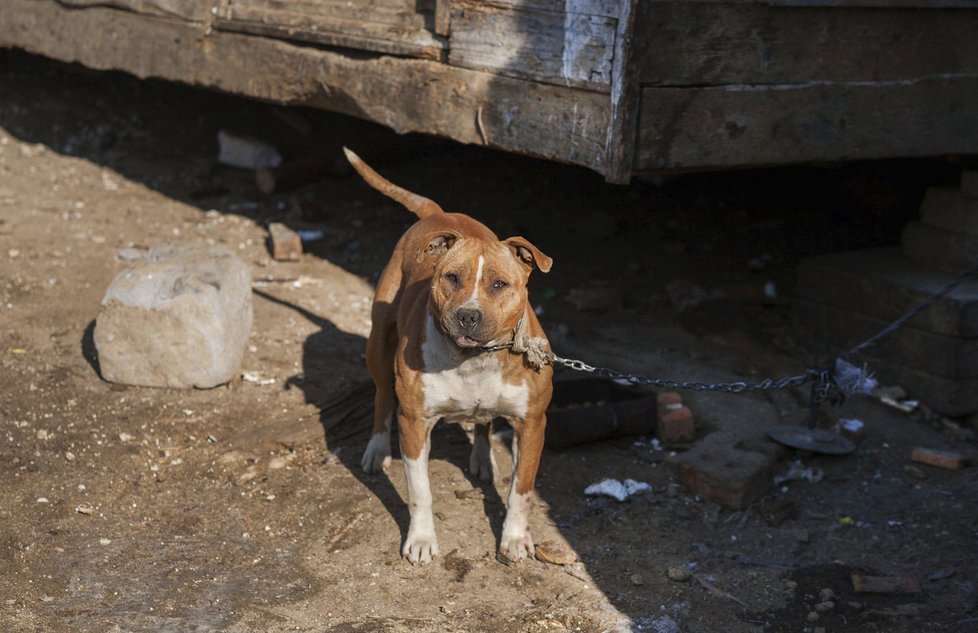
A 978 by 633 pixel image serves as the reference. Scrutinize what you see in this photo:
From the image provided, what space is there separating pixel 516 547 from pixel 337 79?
12.2 feet

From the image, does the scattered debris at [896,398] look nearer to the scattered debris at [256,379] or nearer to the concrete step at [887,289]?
the concrete step at [887,289]

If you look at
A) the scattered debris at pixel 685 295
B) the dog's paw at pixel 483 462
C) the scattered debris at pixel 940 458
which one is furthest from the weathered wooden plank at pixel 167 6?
the scattered debris at pixel 940 458

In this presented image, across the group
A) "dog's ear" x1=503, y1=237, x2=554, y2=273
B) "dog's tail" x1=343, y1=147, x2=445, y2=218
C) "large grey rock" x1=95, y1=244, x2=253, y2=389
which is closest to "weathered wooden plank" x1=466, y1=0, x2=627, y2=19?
"dog's tail" x1=343, y1=147, x2=445, y2=218

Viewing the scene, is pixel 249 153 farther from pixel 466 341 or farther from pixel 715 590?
pixel 715 590

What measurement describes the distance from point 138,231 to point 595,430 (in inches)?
183

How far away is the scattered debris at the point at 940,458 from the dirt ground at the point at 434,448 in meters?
0.07

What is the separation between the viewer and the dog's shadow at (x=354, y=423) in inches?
219

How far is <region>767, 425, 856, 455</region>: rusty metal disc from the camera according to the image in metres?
6.06

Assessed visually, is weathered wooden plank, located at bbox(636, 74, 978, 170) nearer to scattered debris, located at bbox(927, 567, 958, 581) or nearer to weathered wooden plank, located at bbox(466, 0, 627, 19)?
weathered wooden plank, located at bbox(466, 0, 627, 19)

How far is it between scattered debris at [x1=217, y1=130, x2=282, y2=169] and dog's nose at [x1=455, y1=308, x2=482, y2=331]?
21.1ft

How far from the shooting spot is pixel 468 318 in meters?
4.36

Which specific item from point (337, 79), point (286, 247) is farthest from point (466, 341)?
point (286, 247)

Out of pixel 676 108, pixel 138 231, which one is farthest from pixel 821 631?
pixel 138 231

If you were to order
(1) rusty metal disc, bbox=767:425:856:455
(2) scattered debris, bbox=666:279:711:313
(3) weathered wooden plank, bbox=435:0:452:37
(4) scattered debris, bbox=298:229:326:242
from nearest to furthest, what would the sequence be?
(1) rusty metal disc, bbox=767:425:856:455 → (3) weathered wooden plank, bbox=435:0:452:37 → (2) scattered debris, bbox=666:279:711:313 → (4) scattered debris, bbox=298:229:326:242
